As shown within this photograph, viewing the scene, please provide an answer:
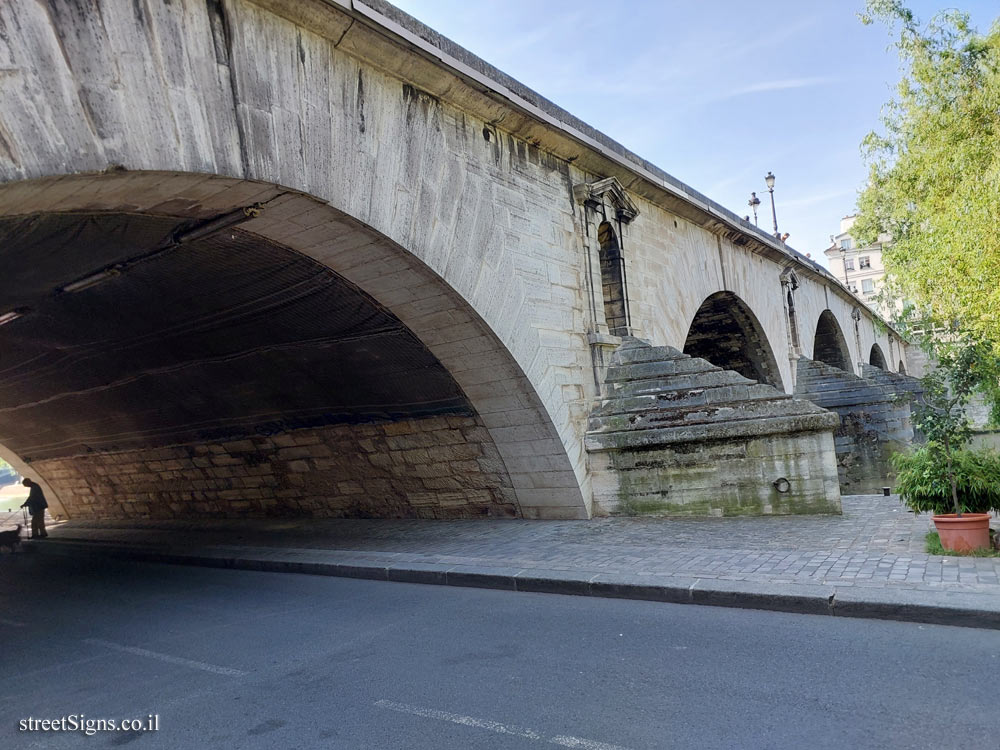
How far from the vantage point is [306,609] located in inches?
245

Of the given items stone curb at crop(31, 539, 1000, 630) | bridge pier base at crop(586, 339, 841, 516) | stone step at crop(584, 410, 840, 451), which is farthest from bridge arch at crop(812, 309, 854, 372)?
stone curb at crop(31, 539, 1000, 630)

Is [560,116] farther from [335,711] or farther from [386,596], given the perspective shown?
[335,711]

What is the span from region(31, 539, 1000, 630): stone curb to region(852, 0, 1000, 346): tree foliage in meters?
3.61

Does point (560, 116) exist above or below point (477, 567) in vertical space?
above

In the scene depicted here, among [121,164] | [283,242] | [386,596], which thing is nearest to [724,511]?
[386,596]

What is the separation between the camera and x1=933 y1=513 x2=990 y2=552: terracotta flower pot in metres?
5.77

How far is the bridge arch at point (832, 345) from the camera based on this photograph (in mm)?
27656

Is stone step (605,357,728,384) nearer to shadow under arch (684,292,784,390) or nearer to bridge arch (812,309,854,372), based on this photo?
shadow under arch (684,292,784,390)

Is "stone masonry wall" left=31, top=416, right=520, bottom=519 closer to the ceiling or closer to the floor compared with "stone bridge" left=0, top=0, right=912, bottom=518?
closer to the floor

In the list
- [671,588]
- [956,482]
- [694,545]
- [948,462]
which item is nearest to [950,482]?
[956,482]

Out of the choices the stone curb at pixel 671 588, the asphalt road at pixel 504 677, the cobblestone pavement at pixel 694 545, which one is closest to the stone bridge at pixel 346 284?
the cobblestone pavement at pixel 694 545

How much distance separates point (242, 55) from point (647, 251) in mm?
7662

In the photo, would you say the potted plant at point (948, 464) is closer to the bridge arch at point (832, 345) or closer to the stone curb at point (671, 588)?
the stone curb at point (671, 588)

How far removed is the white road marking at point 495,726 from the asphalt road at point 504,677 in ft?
0.03
